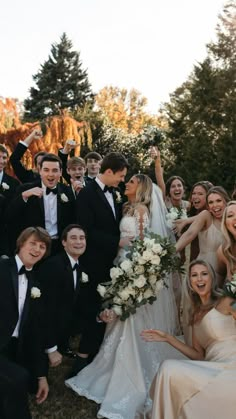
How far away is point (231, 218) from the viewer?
505 centimetres

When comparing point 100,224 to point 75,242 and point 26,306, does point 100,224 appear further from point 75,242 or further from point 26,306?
point 26,306

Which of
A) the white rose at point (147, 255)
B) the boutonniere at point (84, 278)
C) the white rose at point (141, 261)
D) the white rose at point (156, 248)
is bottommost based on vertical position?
the boutonniere at point (84, 278)

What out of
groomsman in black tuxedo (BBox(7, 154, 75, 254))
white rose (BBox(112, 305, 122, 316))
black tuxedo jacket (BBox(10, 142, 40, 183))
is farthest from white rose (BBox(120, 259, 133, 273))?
black tuxedo jacket (BBox(10, 142, 40, 183))

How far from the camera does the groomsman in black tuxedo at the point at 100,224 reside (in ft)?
18.0

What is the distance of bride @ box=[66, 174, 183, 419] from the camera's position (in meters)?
4.69

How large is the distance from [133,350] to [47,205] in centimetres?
215

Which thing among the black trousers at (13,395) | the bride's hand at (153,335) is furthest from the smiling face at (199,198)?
the black trousers at (13,395)

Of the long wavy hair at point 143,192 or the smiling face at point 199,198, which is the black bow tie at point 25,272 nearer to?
the long wavy hair at point 143,192

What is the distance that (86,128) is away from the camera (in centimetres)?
A: 2628

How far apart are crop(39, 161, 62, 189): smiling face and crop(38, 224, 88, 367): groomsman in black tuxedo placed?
0.83 metres

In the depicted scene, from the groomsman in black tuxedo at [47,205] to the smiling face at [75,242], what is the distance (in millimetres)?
693

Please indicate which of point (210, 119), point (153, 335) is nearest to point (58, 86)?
point (210, 119)

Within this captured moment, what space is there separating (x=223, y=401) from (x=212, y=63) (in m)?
26.4

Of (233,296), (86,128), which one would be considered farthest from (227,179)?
(233,296)
